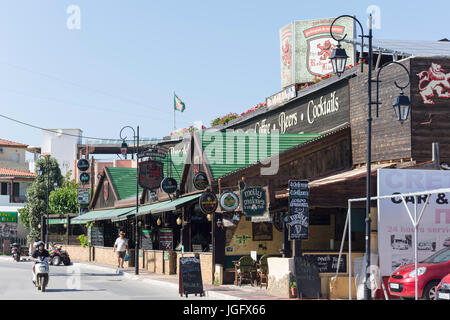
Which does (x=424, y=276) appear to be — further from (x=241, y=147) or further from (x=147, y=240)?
(x=147, y=240)

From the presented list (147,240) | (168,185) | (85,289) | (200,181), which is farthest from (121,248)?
(85,289)

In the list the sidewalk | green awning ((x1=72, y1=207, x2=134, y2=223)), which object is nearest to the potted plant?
the sidewalk

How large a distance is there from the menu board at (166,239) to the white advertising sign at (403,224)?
16.9 m

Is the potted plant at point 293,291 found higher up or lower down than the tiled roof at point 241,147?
lower down

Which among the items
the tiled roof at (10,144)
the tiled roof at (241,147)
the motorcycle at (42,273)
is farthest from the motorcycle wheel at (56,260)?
the tiled roof at (10,144)

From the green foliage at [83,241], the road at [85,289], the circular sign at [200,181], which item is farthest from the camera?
the green foliage at [83,241]

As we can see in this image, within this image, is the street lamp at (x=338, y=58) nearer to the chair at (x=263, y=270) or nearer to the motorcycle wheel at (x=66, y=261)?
the chair at (x=263, y=270)

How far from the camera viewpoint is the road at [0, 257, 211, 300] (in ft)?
71.4

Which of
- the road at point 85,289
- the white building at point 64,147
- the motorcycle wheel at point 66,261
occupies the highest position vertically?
the white building at point 64,147

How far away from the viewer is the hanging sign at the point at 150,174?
3544 centimetres

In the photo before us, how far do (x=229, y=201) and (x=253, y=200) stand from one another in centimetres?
203

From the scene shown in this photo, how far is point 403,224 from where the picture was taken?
62.7 feet
